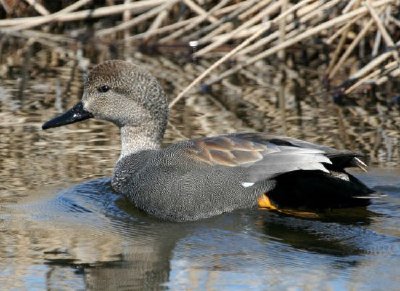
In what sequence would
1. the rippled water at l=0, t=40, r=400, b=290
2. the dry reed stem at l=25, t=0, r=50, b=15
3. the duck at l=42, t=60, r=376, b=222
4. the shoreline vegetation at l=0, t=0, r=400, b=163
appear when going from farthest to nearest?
the dry reed stem at l=25, t=0, r=50, b=15
the shoreline vegetation at l=0, t=0, r=400, b=163
the duck at l=42, t=60, r=376, b=222
the rippled water at l=0, t=40, r=400, b=290

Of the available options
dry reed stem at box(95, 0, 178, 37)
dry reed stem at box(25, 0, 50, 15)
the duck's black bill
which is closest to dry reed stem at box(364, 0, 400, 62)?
dry reed stem at box(95, 0, 178, 37)

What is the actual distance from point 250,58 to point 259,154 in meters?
3.48

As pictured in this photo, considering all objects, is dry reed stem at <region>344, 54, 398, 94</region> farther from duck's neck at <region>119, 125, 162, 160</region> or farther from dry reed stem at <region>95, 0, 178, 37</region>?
duck's neck at <region>119, 125, 162, 160</region>

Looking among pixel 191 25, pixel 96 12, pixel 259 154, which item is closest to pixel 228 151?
pixel 259 154

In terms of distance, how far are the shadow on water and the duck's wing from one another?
266 mm

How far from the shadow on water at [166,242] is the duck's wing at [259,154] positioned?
0.27 m

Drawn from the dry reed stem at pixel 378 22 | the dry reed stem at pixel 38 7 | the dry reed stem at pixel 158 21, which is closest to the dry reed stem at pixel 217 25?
the dry reed stem at pixel 158 21

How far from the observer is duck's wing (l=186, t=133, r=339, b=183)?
611 centimetres

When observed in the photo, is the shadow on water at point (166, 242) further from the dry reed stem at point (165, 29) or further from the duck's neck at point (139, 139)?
the dry reed stem at point (165, 29)

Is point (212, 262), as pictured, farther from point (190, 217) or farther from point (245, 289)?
point (190, 217)

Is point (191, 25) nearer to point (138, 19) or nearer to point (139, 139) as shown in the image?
point (138, 19)

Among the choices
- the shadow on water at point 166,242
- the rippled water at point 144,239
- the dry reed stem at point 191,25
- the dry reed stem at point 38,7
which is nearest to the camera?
the rippled water at point 144,239

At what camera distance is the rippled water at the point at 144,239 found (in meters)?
5.18

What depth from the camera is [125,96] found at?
7.09 metres
